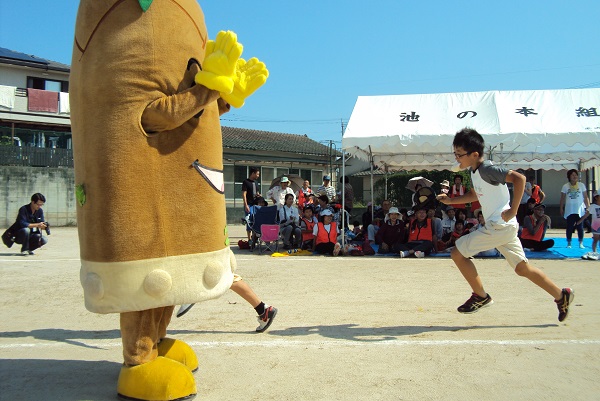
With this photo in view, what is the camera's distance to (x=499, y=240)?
489cm

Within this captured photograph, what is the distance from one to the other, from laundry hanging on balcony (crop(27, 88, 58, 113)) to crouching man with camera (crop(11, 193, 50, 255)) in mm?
16924

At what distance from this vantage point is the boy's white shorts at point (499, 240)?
16.0 feet

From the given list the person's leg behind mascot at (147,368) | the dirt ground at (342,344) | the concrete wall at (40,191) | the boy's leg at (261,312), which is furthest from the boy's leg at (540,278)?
the concrete wall at (40,191)

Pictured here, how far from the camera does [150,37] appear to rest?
3.09 metres

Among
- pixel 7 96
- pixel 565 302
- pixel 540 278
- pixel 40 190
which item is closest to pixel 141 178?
pixel 540 278

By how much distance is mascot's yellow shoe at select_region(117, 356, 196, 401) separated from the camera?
2990 mm

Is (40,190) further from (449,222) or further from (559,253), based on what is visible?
(559,253)

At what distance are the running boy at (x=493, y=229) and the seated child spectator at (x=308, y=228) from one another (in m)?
6.50

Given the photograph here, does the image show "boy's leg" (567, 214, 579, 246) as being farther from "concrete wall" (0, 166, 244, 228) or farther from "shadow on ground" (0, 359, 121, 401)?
"concrete wall" (0, 166, 244, 228)

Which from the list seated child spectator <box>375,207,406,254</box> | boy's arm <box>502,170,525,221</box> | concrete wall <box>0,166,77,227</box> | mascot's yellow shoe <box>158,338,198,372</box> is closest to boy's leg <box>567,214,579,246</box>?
seated child spectator <box>375,207,406,254</box>

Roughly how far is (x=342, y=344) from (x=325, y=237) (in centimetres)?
704

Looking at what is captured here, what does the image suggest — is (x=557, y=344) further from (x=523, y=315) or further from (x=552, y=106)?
(x=552, y=106)

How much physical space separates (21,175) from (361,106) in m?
13.5

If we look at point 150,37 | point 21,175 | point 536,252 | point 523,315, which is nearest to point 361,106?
point 536,252
